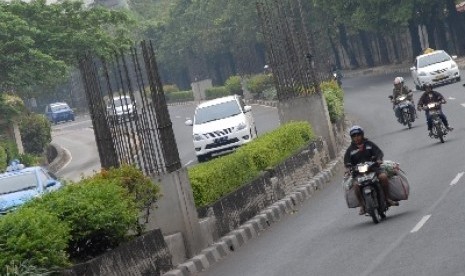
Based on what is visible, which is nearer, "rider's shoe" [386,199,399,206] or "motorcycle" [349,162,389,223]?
"motorcycle" [349,162,389,223]

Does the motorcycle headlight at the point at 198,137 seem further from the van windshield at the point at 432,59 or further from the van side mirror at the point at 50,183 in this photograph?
the van windshield at the point at 432,59

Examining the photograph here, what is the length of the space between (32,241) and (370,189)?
→ 6749 millimetres

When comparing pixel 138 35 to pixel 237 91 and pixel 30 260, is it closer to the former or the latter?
pixel 237 91

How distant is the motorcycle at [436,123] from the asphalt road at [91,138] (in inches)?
546

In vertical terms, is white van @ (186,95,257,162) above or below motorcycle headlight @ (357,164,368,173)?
below

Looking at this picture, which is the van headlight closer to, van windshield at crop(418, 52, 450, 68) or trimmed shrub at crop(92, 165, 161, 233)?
van windshield at crop(418, 52, 450, 68)

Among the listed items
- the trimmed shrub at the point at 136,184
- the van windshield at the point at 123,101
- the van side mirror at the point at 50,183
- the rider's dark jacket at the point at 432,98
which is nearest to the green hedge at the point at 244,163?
the van windshield at the point at 123,101

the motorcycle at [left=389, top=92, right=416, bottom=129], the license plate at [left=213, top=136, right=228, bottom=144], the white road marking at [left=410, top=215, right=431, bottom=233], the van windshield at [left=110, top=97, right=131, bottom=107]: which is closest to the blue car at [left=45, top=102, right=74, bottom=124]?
the license plate at [left=213, top=136, right=228, bottom=144]

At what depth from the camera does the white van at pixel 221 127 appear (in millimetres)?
39812

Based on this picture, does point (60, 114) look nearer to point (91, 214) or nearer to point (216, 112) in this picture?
point (216, 112)

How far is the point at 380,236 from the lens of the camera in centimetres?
1677

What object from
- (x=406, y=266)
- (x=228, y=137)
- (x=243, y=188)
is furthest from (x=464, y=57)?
(x=406, y=266)

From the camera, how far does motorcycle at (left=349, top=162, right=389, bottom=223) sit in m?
18.7

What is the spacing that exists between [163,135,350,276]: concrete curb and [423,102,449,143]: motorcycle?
2795mm
